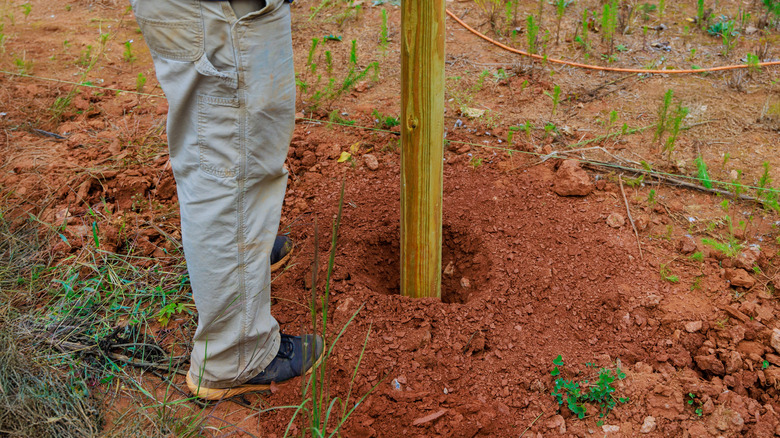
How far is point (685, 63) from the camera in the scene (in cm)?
377

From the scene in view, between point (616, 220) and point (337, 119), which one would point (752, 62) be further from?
point (337, 119)

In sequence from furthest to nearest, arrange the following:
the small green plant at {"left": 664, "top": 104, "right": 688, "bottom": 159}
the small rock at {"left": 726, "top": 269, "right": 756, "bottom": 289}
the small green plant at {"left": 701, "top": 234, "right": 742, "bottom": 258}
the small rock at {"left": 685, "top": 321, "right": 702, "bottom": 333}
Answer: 1. the small green plant at {"left": 664, "top": 104, "right": 688, "bottom": 159}
2. the small green plant at {"left": 701, "top": 234, "right": 742, "bottom": 258}
3. the small rock at {"left": 726, "top": 269, "right": 756, "bottom": 289}
4. the small rock at {"left": 685, "top": 321, "right": 702, "bottom": 333}

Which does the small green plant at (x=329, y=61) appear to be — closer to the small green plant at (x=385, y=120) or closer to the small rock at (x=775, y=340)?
the small green plant at (x=385, y=120)

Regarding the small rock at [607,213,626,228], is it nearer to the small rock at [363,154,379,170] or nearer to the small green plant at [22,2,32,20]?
the small rock at [363,154,379,170]

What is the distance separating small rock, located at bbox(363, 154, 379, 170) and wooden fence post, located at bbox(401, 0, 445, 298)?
0.88m

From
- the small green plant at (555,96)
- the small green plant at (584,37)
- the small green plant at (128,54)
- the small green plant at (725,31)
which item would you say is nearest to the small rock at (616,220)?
the small green plant at (555,96)

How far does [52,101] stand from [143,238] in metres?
1.63

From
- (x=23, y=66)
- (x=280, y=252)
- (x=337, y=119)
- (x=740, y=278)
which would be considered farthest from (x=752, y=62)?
(x=23, y=66)

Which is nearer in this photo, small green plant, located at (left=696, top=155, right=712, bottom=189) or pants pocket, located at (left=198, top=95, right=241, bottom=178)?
pants pocket, located at (left=198, top=95, right=241, bottom=178)

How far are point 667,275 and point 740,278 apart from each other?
0.25 m

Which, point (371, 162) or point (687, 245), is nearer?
point (687, 245)

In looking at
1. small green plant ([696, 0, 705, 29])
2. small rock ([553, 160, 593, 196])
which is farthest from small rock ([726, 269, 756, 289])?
small green plant ([696, 0, 705, 29])

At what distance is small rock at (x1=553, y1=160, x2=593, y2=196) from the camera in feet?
9.02

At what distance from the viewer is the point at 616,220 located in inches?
103
